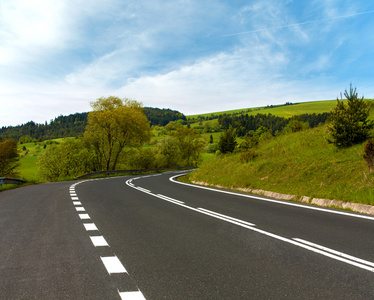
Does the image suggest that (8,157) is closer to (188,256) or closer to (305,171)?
(305,171)

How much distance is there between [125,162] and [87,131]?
9.59 meters

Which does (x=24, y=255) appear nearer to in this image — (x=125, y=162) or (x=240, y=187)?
(x=240, y=187)

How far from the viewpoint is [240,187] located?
14.7 m

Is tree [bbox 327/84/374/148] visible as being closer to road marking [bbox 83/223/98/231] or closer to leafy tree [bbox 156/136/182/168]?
road marking [bbox 83/223/98/231]

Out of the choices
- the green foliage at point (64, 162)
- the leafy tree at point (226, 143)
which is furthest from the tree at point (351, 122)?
the green foliage at point (64, 162)

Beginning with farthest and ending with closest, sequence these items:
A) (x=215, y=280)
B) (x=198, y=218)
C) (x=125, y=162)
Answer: (x=125, y=162) < (x=198, y=218) < (x=215, y=280)

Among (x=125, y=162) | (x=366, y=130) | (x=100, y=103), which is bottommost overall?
(x=125, y=162)

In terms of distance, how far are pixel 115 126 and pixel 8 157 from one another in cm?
1387

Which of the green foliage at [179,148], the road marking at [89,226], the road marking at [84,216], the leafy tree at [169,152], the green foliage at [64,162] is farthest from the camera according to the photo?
the green foliage at [179,148]

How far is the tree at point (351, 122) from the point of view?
12555mm

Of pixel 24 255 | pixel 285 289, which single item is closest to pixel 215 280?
pixel 285 289

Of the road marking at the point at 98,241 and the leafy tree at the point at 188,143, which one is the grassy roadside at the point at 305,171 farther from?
the leafy tree at the point at 188,143

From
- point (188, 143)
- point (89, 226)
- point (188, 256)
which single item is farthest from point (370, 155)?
point (188, 143)

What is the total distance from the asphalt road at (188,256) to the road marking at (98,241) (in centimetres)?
2
